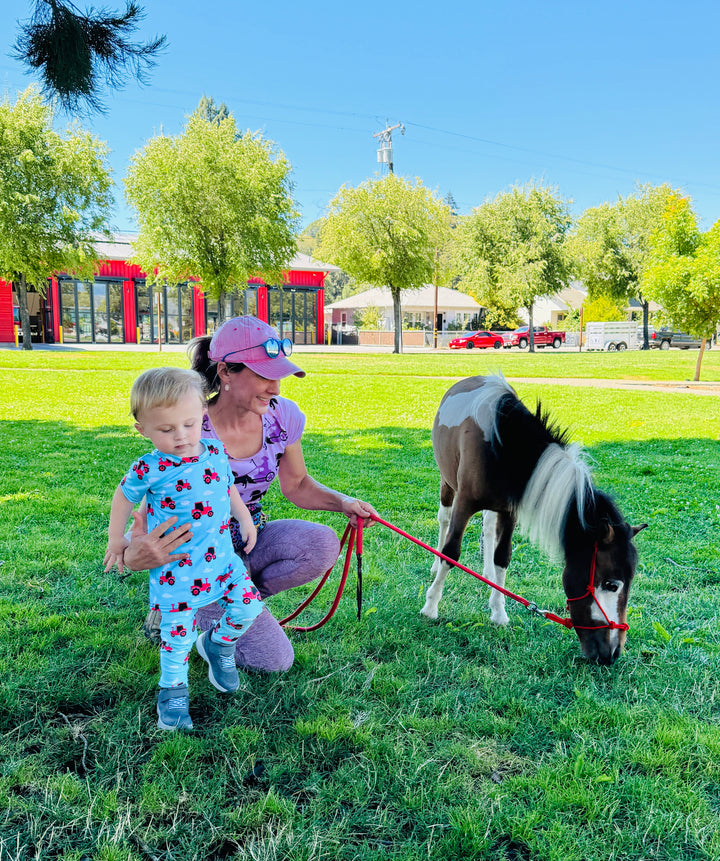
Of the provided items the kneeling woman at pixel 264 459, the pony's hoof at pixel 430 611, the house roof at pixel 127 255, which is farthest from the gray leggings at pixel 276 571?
the house roof at pixel 127 255

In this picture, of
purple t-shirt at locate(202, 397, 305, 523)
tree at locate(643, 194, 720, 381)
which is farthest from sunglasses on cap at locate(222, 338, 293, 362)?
tree at locate(643, 194, 720, 381)

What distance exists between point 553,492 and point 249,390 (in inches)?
59.6

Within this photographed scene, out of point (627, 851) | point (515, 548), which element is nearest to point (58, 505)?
point (515, 548)

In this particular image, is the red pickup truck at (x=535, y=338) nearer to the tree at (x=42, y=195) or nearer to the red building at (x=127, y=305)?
the red building at (x=127, y=305)

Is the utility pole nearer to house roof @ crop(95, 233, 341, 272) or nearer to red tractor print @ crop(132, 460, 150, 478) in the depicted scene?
house roof @ crop(95, 233, 341, 272)

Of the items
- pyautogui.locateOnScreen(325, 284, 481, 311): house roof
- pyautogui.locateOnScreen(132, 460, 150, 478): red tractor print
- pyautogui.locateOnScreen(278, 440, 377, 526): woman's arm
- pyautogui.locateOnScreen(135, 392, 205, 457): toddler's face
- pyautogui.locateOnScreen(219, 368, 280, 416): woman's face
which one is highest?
pyautogui.locateOnScreen(325, 284, 481, 311): house roof

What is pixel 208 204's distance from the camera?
2834 centimetres

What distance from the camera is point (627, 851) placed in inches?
80.5

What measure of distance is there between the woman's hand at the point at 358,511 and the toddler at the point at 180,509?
2.15ft

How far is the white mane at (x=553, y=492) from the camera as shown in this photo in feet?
9.78

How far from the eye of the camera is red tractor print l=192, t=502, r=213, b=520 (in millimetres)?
2506

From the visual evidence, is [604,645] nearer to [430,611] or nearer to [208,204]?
[430,611]

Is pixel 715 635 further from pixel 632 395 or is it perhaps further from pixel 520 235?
pixel 520 235

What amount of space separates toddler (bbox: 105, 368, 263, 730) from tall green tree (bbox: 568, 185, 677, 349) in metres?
45.9
